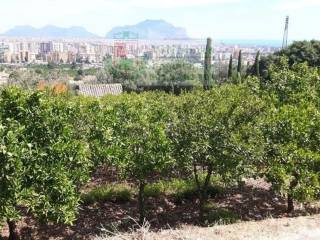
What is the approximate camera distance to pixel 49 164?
45.1 feet

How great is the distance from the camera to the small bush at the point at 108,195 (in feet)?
65.1

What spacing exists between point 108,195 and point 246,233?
966 centimetres

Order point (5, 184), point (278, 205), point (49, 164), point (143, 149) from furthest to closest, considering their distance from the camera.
→ point (278, 205)
point (143, 149)
point (49, 164)
point (5, 184)

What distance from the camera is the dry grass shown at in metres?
10.9

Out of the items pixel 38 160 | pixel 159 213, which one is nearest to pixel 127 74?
pixel 159 213

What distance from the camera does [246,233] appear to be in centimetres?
1166

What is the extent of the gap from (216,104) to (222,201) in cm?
599

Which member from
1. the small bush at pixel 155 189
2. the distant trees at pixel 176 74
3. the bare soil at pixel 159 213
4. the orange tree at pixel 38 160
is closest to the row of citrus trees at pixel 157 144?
the orange tree at pixel 38 160

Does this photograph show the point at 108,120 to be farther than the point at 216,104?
Yes

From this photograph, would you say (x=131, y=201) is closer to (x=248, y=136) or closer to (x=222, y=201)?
(x=222, y=201)

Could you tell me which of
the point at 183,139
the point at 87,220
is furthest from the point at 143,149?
the point at 87,220

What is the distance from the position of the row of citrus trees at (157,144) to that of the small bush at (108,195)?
7.45 ft

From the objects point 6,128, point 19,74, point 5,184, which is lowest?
point 19,74

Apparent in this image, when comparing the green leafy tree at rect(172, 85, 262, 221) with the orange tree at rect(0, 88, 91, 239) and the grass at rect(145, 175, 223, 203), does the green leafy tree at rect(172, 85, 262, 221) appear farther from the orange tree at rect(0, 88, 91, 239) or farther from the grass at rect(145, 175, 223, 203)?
the grass at rect(145, 175, 223, 203)
